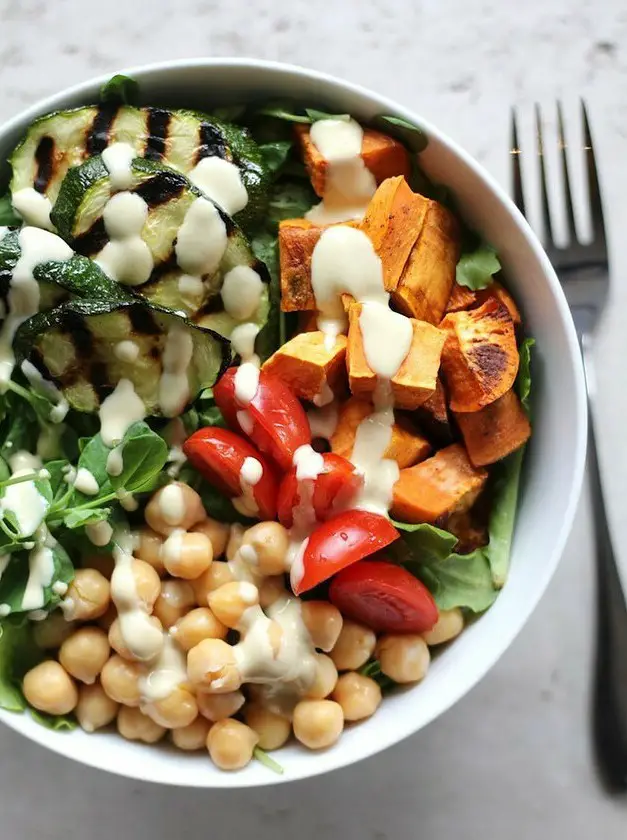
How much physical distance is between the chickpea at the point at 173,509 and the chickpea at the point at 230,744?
0.39 meters

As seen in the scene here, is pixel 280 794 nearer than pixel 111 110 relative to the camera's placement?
No

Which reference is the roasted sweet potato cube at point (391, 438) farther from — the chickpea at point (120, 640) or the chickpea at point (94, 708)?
the chickpea at point (94, 708)

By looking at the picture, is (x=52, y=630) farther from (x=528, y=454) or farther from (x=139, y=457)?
(x=528, y=454)

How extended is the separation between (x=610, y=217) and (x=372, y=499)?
98cm

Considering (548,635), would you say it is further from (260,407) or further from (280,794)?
(260,407)

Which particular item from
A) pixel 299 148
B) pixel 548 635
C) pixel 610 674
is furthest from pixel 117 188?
pixel 610 674

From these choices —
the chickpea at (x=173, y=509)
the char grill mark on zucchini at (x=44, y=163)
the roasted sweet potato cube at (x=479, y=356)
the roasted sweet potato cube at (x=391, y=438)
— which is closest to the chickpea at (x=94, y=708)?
the chickpea at (x=173, y=509)

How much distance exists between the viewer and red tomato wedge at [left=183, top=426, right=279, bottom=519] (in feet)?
5.80

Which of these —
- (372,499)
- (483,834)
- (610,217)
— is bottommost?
(483,834)

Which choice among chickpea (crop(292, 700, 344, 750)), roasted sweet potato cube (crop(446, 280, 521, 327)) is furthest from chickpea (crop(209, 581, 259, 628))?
roasted sweet potato cube (crop(446, 280, 521, 327))

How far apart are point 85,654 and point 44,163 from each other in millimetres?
953

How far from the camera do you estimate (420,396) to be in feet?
5.64

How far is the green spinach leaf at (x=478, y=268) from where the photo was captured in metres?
1.80

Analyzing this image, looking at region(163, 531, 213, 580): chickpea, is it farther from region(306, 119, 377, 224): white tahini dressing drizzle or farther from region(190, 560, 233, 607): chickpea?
region(306, 119, 377, 224): white tahini dressing drizzle
